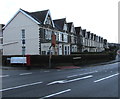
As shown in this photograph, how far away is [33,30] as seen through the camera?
Result: 1347 inches

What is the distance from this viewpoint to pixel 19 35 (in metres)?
36.1

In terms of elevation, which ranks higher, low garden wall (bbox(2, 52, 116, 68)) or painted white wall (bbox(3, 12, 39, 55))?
painted white wall (bbox(3, 12, 39, 55))

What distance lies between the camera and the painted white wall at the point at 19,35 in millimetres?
34125

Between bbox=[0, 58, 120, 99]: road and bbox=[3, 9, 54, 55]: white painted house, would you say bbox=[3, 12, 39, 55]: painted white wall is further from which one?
bbox=[0, 58, 120, 99]: road

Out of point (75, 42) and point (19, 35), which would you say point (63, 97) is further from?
point (75, 42)

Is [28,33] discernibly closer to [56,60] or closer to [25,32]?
[25,32]

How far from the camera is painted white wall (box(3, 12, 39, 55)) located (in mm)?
34125

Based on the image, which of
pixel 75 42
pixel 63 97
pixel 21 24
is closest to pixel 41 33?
pixel 21 24

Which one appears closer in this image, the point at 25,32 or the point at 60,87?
the point at 60,87

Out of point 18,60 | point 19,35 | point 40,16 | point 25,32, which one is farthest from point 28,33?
point 18,60

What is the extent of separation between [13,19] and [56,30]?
10.1 m

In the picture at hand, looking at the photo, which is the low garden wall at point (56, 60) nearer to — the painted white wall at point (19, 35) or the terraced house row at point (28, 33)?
the terraced house row at point (28, 33)

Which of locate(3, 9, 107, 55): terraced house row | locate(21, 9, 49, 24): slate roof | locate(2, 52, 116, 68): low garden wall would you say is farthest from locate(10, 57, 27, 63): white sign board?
locate(21, 9, 49, 24): slate roof

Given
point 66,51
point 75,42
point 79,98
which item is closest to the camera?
point 79,98
